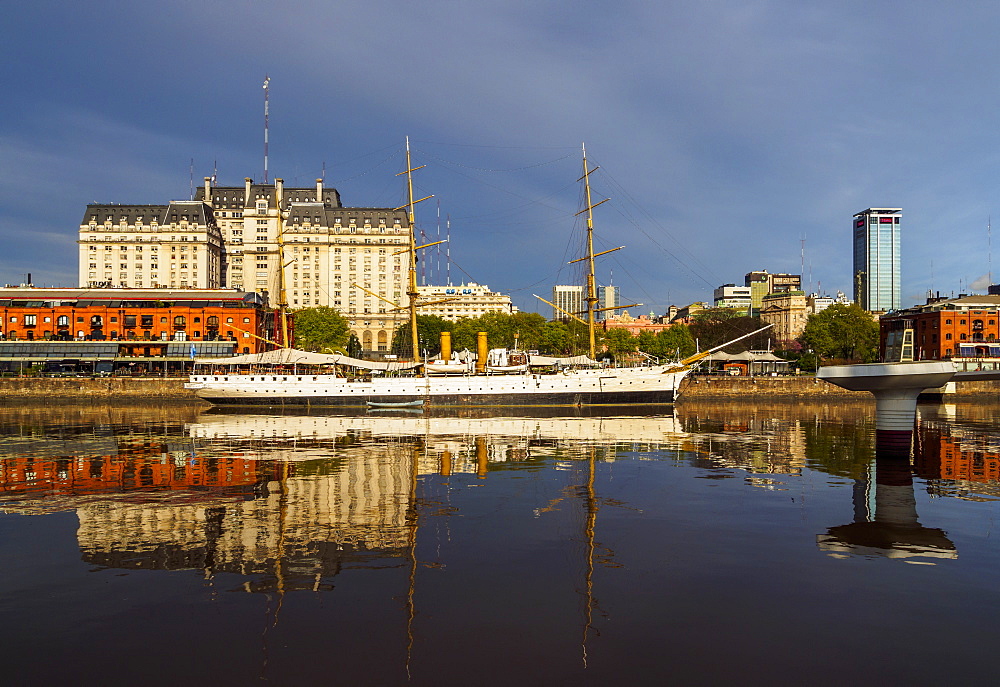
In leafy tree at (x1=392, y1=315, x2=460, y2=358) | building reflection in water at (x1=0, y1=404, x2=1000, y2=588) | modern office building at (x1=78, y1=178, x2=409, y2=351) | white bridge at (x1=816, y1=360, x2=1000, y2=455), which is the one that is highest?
modern office building at (x1=78, y1=178, x2=409, y2=351)

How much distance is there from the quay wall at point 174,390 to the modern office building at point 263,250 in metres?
78.2

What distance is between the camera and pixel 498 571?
14.4m

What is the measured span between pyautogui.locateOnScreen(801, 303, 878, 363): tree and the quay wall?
3638 centimetres

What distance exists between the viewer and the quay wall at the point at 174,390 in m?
80.9

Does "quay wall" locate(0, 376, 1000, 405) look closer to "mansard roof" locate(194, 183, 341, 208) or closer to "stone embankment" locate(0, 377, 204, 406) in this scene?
"stone embankment" locate(0, 377, 204, 406)

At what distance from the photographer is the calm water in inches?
402

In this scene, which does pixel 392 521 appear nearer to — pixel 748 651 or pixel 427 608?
pixel 427 608

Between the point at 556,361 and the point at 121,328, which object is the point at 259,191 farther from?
the point at 556,361

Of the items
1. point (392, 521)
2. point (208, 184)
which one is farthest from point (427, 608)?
point (208, 184)

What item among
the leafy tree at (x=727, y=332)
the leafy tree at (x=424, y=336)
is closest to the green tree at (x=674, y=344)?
the leafy tree at (x=727, y=332)

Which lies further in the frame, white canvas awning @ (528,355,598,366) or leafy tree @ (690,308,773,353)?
leafy tree @ (690,308,773,353)

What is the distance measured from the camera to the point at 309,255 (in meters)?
175

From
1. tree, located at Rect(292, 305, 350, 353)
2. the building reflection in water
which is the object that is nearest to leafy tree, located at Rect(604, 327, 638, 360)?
tree, located at Rect(292, 305, 350, 353)

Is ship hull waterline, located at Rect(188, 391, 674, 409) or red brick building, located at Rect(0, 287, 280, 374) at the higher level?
red brick building, located at Rect(0, 287, 280, 374)
